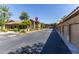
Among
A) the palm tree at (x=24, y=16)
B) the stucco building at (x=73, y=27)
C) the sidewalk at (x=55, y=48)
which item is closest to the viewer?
the sidewalk at (x=55, y=48)

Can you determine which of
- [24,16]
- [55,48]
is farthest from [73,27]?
[24,16]

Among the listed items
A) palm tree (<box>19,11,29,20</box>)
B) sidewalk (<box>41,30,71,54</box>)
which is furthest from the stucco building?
palm tree (<box>19,11,29,20</box>)

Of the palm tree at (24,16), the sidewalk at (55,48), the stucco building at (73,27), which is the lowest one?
the sidewalk at (55,48)

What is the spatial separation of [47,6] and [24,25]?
8.48 ft

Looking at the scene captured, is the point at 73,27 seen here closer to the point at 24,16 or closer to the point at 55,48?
the point at 55,48

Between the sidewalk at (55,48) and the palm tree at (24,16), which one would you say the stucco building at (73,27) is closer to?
the sidewalk at (55,48)

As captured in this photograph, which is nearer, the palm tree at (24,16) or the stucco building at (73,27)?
the stucco building at (73,27)

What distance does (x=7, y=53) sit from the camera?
10.5 meters

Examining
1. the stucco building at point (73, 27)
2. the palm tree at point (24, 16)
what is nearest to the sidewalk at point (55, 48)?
the stucco building at point (73, 27)

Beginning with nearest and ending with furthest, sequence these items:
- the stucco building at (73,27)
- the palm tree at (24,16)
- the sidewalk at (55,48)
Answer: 1. the sidewalk at (55,48)
2. the stucco building at (73,27)
3. the palm tree at (24,16)

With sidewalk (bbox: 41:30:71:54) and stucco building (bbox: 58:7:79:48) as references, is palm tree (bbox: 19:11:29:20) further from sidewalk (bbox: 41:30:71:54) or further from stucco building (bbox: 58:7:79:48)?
stucco building (bbox: 58:7:79:48)
